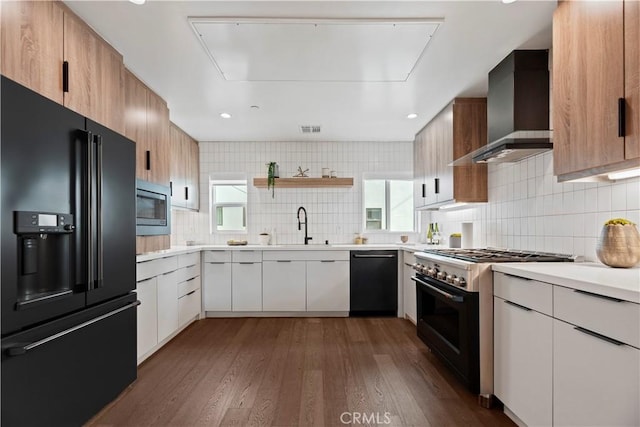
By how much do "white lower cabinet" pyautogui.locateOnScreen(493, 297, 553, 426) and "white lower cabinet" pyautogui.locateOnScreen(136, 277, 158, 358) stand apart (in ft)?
8.23

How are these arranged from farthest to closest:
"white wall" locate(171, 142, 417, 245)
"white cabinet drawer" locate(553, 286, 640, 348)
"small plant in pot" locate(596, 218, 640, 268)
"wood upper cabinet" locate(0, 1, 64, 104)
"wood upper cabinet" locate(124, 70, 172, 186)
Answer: "white wall" locate(171, 142, 417, 245), "wood upper cabinet" locate(124, 70, 172, 186), "small plant in pot" locate(596, 218, 640, 268), "wood upper cabinet" locate(0, 1, 64, 104), "white cabinet drawer" locate(553, 286, 640, 348)

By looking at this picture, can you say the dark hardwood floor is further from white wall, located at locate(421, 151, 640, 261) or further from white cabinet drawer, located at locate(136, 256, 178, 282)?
white wall, located at locate(421, 151, 640, 261)

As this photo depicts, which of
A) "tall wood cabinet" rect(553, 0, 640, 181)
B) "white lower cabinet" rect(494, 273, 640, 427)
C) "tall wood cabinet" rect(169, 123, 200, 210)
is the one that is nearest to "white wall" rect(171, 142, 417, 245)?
"tall wood cabinet" rect(169, 123, 200, 210)

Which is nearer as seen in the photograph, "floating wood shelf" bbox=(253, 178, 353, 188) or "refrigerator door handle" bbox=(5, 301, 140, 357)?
"refrigerator door handle" bbox=(5, 301, 140, 357)

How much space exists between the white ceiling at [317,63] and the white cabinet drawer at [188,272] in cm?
168

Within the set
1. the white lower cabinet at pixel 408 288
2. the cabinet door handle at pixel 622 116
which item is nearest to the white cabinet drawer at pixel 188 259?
the white lower cabinet at pixel 408 288

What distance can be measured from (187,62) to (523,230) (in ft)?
9.47

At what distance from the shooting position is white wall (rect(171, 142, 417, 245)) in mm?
5180

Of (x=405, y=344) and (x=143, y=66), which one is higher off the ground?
(x=143, y=66)

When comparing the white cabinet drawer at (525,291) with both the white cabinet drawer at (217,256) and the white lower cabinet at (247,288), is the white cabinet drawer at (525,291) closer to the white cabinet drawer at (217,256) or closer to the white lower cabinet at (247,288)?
the white lower cabinet at (247,288)

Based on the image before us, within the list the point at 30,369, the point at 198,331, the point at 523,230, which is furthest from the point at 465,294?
the point at 198,331

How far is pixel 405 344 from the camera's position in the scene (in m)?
3.35

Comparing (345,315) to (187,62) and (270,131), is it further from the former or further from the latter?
(187,62)


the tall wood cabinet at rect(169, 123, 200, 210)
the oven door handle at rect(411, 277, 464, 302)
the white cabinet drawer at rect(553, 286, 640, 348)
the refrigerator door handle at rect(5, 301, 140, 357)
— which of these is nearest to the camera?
the white cabinet drawer at rect(553, 286, 640, 348)
